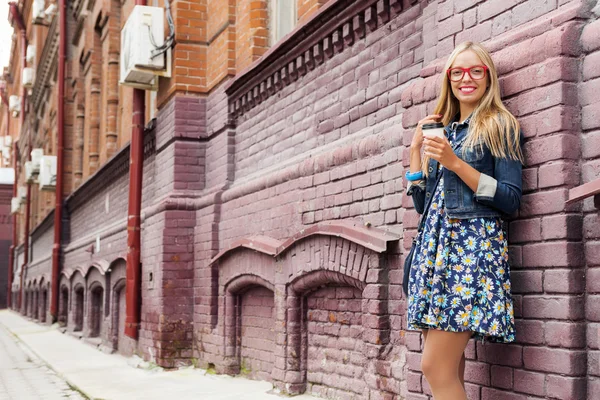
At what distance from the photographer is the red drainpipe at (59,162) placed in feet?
57.3

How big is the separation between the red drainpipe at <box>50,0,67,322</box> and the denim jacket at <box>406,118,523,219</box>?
15375mm

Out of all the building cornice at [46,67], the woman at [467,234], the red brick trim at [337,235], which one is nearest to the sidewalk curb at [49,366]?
the red brick trim at [337,235]

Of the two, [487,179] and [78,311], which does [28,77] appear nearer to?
[78,311]

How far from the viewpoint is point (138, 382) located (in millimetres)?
7414

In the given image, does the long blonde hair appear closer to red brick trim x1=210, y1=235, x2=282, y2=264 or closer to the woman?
the woman

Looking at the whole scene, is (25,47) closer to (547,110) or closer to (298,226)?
(298,226)

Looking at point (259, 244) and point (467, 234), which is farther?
point (259, 244)

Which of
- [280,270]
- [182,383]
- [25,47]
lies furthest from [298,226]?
[25,47]

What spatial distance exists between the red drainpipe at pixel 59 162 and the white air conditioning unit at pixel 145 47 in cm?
937

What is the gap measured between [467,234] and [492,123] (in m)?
0.46

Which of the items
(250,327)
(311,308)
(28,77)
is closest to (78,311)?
(250,327)

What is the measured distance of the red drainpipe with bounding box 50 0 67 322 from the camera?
57.3ft

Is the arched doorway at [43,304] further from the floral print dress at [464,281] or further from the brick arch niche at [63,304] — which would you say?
the floral print dress at [464,281]

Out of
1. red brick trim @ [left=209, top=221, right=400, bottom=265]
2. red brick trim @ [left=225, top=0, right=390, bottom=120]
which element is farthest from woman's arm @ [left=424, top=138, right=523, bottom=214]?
red brick trim @ [left=225, top=0, right=390, bottom=120]
